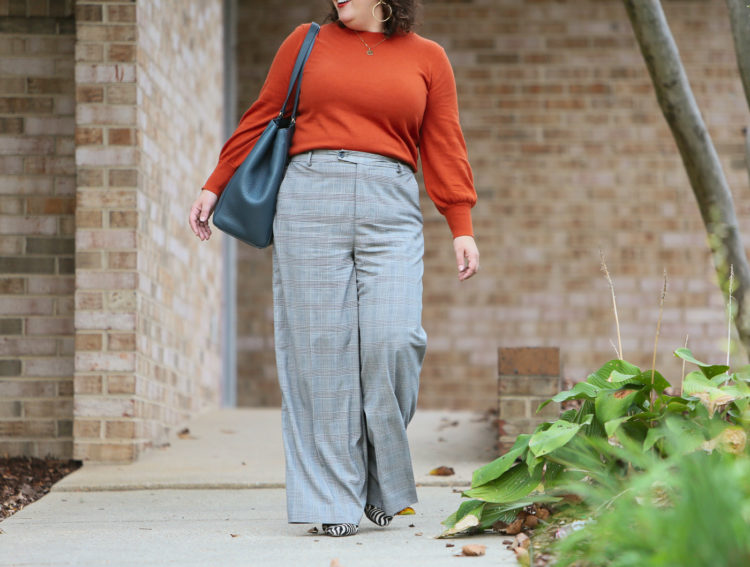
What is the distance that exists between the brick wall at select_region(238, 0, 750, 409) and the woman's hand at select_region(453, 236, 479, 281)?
573 cm

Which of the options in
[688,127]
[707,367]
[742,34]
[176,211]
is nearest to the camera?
[707,367]

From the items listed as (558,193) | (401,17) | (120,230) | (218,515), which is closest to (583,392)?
(401,17)

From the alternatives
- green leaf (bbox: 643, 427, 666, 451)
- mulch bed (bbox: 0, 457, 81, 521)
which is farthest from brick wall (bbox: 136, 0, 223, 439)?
green leaf (bbox: 643, 427, 666, 451)

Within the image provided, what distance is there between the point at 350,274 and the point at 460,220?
1.29ft

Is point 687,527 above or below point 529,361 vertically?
above

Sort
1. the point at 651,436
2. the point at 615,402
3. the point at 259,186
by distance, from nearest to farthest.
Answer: the point at 651,436 → the point at 615,402 → the point at 259,186

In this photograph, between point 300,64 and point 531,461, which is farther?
point 300,64

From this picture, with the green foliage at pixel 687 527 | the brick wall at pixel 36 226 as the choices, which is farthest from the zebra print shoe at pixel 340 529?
the brick wall at pixel 36 226

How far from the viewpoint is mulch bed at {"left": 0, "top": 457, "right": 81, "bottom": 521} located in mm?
4168

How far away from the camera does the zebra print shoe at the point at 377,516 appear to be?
11.1 feet

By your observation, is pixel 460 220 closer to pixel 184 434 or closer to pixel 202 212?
pixel 202 212

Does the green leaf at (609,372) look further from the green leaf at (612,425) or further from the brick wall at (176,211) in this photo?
the brick wall at (176,211)

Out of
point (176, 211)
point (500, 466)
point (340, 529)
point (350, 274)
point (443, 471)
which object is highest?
point (176, 211)

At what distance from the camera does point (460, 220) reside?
3.44 metres
